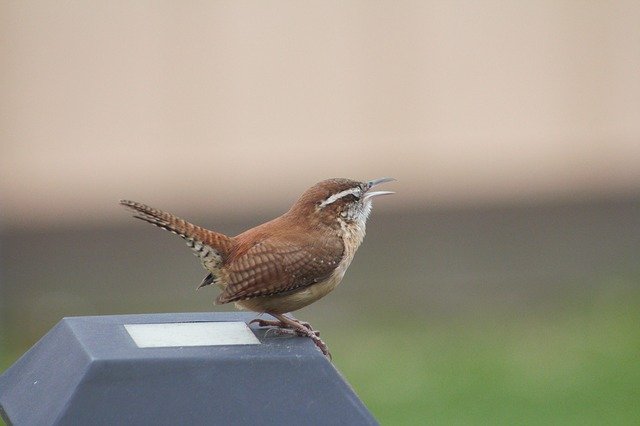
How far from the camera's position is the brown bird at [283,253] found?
3.71 m

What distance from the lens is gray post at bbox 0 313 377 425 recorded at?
2520 millimetres

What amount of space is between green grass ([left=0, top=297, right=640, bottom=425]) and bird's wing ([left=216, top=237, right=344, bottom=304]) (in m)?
3.60

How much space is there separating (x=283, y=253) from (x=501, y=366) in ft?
16.5

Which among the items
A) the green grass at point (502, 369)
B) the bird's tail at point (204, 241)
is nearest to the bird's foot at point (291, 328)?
the bird's tail at point (204, 241)

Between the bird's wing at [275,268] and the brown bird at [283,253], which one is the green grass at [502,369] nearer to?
the brown bird at [283,253]

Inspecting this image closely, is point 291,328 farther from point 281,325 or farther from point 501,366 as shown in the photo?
point 501,366

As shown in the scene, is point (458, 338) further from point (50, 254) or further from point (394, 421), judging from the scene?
point (50, 254)

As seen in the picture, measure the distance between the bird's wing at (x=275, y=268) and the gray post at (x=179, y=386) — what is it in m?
0.87

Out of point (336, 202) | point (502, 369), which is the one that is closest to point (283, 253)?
point (336, 202)

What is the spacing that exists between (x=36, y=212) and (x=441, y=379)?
11.4 ft

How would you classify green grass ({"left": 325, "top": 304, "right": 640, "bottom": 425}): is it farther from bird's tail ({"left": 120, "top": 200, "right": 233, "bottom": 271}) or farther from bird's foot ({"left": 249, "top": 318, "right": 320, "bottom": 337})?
bird's foot ({"left": 249, "top": 318, "right": 320, "bottom": 337})

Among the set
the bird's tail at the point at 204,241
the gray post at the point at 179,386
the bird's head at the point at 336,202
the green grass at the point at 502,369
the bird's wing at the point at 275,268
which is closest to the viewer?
the gray post at the point at 179,386

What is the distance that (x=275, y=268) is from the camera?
3.73m

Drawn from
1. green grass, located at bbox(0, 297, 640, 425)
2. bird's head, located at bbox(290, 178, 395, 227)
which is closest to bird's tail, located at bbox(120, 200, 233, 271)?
bird's head, located at bbox(290, 178, 395, 227)
